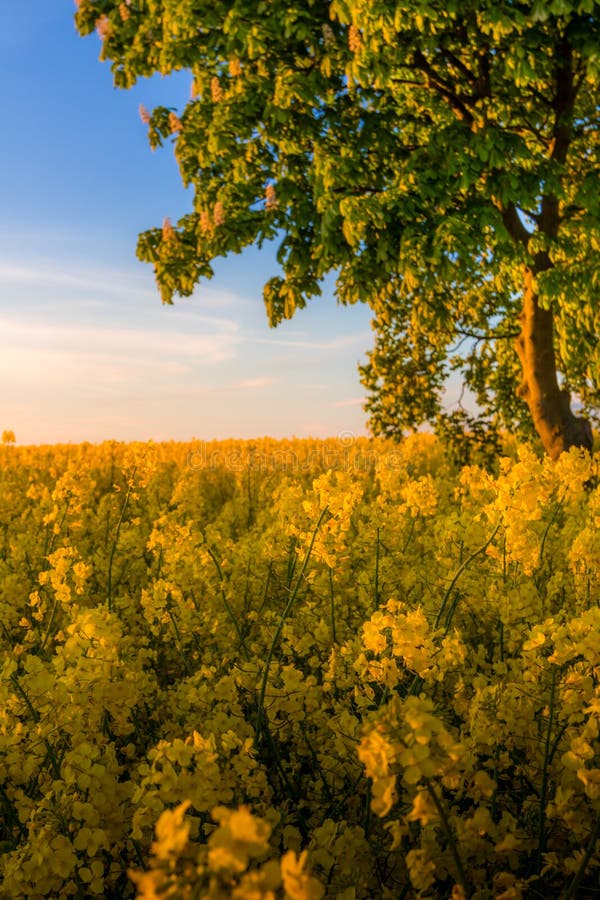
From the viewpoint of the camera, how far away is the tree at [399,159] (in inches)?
364

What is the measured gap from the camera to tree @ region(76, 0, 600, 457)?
9.25m

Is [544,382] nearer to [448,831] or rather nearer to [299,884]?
[448,831]

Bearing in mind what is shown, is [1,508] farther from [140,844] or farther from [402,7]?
[402,7]

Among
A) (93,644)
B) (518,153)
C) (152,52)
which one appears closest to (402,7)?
(518,153)

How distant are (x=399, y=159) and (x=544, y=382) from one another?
4.78 metres

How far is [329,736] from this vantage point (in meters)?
3.00

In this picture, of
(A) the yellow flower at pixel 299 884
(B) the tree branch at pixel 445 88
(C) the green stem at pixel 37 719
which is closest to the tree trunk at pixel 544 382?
(B) the tree branch at pixel 445 88

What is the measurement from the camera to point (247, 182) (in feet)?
37.4

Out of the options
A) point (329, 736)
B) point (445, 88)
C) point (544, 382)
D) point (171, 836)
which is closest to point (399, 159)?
point (445, 88)

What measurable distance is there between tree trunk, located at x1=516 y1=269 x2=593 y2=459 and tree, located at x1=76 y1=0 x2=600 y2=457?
0.04m

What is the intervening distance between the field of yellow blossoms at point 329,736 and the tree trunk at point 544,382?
8113 mm

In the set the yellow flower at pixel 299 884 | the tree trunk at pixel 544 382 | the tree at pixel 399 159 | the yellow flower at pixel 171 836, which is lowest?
the yellow flower at pixel 299 884

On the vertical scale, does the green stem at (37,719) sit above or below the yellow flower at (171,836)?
below

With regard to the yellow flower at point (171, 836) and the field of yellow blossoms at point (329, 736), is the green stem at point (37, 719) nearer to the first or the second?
the field of yellow blossoms at point (329, 736)
